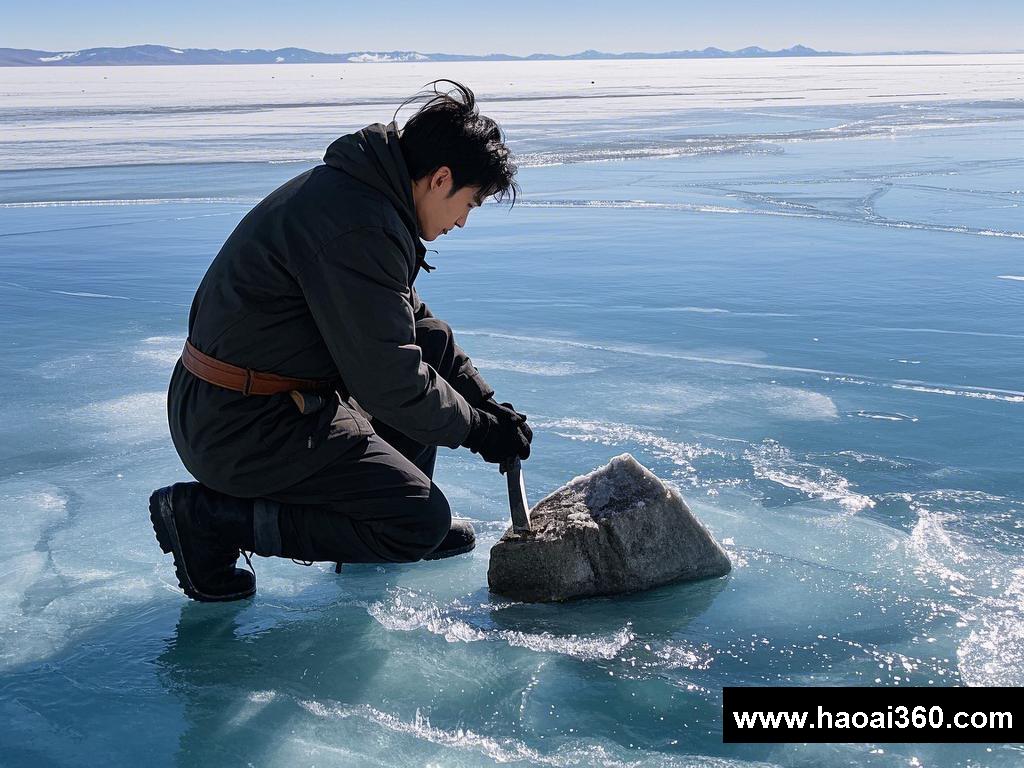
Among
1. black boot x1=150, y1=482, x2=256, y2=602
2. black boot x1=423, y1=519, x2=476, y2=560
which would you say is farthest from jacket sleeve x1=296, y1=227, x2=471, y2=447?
black boot x1=423, y1=519, x2=476, y2=560

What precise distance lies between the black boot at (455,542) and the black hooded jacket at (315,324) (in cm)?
53

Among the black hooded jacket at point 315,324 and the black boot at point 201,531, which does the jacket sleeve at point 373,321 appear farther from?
the black boot at point 201,531

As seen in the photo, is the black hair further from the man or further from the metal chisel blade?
the metal chisel blade

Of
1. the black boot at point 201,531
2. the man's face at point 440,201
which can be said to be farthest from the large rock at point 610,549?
the man's face at point 440,201

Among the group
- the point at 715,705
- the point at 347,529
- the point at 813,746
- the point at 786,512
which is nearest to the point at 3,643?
the point at 347,529

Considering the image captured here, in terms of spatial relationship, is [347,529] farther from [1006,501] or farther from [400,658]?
[1006,501]

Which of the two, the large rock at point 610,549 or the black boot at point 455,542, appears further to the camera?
the black boot at point 455,542

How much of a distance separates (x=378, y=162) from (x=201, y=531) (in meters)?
1.12

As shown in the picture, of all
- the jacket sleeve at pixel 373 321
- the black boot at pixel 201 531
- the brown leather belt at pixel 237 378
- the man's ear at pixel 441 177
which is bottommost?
the black boot at pixel 201 531

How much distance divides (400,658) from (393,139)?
128 centimetres

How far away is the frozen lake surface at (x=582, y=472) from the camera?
2.42 meters

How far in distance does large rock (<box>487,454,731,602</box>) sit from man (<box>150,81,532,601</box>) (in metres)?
0.24

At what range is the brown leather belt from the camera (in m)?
2.68

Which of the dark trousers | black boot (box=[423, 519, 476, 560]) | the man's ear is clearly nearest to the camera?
the man's ear
